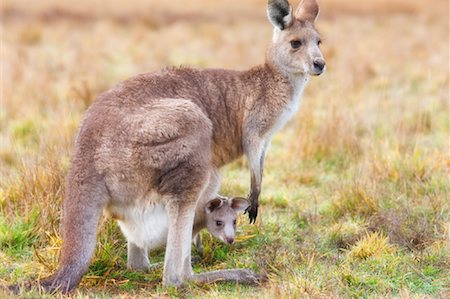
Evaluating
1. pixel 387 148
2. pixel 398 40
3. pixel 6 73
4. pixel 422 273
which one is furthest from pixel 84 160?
pixel 398 40

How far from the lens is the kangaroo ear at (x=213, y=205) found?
6.61m

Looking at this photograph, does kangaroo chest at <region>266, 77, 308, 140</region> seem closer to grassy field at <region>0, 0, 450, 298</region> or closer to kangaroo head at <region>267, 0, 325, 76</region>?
kangaroo head at <region>267, 0, 325, 76</region>

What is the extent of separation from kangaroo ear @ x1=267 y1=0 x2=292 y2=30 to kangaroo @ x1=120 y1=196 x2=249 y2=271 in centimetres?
169

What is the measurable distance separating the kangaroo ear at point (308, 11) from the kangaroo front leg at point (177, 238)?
2467 mm

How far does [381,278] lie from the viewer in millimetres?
6199

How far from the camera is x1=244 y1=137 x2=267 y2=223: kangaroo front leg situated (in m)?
6.77

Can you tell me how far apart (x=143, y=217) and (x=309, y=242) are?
189cm

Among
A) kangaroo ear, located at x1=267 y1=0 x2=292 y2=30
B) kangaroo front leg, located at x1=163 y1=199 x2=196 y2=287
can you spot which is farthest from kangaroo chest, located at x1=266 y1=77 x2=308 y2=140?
kangaroo front leg, located at x1=163 y1=199 x2=196 y2=287

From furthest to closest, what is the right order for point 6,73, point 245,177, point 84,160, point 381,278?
point 6,73 < point 245,177 < point 381,278 < point 84,160

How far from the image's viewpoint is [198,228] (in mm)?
6707

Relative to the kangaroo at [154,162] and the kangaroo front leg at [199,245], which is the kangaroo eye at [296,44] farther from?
the kangaroo front leg at [199,245]

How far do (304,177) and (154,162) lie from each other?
3.70 meters

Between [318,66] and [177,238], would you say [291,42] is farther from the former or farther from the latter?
[177,238]

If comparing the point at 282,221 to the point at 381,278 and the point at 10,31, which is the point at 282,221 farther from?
the point at 10,31
